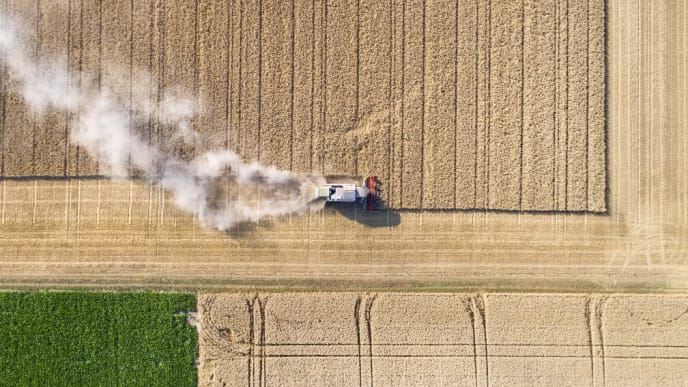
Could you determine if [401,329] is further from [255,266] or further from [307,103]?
[307,103]

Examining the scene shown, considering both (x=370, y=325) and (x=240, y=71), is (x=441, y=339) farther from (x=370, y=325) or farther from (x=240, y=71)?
(x=240, y=71)

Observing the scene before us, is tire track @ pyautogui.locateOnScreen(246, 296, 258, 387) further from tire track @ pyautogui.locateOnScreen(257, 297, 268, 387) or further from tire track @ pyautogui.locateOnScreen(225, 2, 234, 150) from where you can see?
tire track @ pyautogui.locateOnScreen(225, 2, 234, 150)

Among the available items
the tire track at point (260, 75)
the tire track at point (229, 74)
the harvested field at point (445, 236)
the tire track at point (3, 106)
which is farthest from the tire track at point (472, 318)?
the tire track at point (3, 106)


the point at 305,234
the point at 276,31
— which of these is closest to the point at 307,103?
the point at 276,31

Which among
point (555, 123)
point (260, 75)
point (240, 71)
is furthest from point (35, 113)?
point (555, 123)

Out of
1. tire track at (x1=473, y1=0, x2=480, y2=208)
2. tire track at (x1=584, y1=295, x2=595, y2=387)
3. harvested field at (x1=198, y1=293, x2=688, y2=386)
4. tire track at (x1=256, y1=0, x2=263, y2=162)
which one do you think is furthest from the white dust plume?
tire track at (x1=584, y1=295, x2=595, y2=387)

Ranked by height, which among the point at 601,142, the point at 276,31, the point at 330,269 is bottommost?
the point at 330,269
